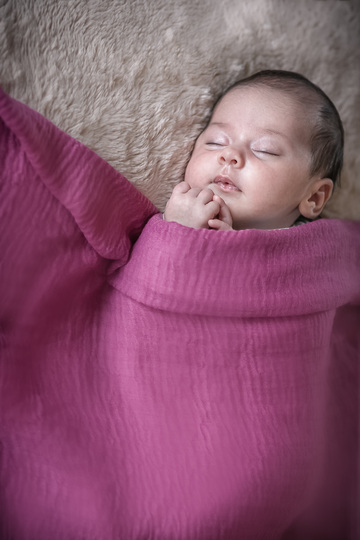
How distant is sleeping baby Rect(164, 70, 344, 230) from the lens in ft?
2.83

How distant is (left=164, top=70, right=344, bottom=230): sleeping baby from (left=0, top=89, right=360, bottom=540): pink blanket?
81 millimetres

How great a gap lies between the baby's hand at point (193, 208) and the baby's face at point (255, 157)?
0.13 feet

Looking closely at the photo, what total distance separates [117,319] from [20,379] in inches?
6.9

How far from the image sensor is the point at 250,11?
3.19 ft

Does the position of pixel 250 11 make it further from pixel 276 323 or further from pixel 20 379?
pixel 20 379

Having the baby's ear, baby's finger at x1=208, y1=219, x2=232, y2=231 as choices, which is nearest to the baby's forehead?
the baby's ear

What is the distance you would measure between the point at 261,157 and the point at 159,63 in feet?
0.81

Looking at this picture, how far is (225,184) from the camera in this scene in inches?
34.7

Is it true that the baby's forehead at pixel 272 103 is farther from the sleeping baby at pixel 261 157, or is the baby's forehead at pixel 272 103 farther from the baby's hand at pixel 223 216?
the baby's hand at pixel 223 216

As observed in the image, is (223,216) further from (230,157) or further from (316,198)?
(316,198)

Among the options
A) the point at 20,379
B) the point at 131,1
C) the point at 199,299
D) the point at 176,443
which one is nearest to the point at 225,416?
the point at 176,443

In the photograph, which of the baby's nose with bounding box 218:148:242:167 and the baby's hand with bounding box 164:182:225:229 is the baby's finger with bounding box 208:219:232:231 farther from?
the baby's nose with bounding box 218:148:242:167

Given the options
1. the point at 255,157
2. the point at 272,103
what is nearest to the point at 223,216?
the point at 255,157

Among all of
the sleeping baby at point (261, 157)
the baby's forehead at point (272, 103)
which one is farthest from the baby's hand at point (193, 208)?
the baby's forehead at point (272, 103)
